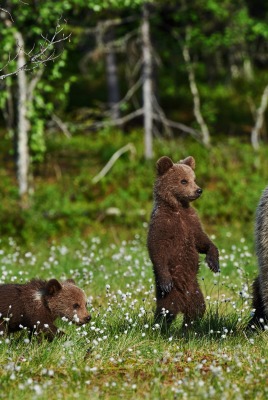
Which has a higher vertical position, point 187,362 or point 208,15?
point 208,15

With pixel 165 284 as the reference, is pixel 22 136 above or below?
above

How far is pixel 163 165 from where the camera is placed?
29.0ft

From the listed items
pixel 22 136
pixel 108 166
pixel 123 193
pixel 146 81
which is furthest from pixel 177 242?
pixel 108 166

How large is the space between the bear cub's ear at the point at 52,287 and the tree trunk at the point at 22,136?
11737 mm

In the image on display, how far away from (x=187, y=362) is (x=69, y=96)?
32.0m

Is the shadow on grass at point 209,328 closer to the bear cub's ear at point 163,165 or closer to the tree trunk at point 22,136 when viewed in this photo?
the bear cub's ear at point 163,165

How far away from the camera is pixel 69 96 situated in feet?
126

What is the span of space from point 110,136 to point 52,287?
20.2m

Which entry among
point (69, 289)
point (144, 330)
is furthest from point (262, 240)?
point (69, 289)

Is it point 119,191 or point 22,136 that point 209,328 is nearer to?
point 22,136

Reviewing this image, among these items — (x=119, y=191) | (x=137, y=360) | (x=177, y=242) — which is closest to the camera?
(x=137, y=360)

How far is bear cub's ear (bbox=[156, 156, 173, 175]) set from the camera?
28.9ft

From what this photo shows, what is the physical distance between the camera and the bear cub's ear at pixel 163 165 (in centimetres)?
882

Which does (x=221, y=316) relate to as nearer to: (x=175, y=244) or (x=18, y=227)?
(x=175, y=244)
